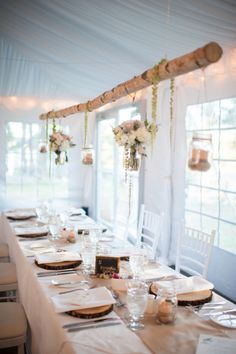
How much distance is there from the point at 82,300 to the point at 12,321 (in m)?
0.71

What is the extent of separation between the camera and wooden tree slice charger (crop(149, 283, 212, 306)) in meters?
1.83

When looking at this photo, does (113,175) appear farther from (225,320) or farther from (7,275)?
(225,320)

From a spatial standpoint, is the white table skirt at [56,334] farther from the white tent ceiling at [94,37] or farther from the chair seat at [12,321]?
the white tent ceiling at [94,37]

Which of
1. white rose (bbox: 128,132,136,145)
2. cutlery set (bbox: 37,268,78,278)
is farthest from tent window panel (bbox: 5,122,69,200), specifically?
cutlery set (bbox: 37,268,78,278)

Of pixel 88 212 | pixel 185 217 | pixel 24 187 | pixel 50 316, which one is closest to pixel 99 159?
pixel 88 212

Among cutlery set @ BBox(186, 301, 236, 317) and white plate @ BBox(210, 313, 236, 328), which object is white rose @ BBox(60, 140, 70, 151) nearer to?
cutlery set @ BBox(186, 301, 236, 317)

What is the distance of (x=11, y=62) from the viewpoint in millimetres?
5684

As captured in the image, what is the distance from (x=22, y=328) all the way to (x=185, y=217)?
263cm

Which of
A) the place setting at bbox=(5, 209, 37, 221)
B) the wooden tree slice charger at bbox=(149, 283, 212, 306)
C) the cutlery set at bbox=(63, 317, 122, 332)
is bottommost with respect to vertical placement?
the cutlery set at bbox=(63, 317, 122, 332)

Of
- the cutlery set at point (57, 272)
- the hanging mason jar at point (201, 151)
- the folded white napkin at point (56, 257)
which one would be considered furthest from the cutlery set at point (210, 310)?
the folded white napkin at point (56, 257)

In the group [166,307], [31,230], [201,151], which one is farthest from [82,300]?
[31,230]

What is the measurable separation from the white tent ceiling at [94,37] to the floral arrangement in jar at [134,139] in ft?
2.61

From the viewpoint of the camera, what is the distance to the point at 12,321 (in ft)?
7.25

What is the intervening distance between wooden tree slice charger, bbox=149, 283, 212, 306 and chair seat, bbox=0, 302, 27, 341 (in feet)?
2.70
